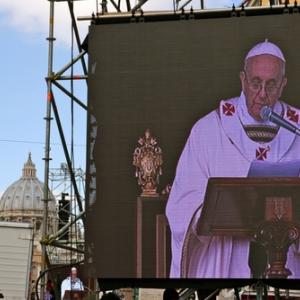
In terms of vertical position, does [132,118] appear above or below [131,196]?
above

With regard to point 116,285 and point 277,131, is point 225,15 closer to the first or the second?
point 277,131

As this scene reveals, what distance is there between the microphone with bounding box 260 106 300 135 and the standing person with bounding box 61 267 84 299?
4.28 m

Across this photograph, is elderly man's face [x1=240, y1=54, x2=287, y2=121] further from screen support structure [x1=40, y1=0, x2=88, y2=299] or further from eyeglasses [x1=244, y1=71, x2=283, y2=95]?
screen support structure [x1=40, y1=0, x2=88, y2=299]

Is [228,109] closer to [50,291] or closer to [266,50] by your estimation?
[266,50]

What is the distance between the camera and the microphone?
10.6 meters

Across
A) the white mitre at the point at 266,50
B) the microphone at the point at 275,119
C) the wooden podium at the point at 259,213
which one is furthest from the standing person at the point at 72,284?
the white mitre at the point at 266,50

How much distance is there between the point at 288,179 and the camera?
10.4 m

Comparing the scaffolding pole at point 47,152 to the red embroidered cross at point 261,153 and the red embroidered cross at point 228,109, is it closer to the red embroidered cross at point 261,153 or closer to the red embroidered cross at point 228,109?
the red embroidered cross at point 228,109

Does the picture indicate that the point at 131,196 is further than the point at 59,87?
No

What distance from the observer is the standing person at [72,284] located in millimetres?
13382

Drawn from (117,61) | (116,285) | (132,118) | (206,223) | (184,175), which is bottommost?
(116,285)

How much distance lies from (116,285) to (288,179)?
110 inches

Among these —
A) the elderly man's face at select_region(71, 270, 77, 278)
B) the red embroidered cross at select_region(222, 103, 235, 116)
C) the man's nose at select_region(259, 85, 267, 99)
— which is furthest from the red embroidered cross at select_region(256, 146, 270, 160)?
the elderly man's face at select_region(71, 270, 77, 278)

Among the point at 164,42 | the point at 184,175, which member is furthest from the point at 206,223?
the point at 164,42
